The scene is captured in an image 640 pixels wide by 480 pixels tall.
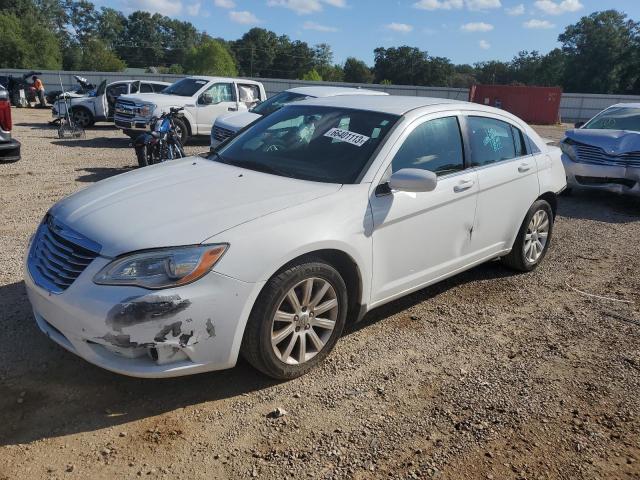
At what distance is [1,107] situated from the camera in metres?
7.03

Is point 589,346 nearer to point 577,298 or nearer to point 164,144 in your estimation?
point 577,298

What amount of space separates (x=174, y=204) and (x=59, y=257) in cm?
69

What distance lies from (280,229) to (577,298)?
3215 millimetres

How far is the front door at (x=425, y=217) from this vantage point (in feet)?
11.9

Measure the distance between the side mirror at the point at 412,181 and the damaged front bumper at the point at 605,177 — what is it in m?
6.58

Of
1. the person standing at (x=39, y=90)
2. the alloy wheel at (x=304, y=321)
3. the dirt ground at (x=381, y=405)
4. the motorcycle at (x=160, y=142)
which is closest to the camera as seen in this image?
the dirt ground at (x=381, y=405)

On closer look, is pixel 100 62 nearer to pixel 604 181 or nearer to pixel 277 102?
pixel 277 102

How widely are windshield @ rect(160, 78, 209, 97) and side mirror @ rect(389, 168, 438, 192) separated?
1155 centimetres

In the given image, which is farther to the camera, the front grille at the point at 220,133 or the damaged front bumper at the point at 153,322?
the front grille at the point at 220,133

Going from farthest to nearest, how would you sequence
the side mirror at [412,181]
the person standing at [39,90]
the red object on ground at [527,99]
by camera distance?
the red object on ground at [527,99]
the person standing at [39,90]
the side mirror at [412,181]

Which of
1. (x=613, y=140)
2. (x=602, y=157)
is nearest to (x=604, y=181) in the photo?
(x=602, y=157)

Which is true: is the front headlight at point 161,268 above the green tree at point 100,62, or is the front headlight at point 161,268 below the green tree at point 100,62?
below

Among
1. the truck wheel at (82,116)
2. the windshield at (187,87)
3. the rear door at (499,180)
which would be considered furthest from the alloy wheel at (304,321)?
the truck wheel at (82,116)

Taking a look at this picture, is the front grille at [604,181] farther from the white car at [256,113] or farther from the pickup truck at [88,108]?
the pickup truck at [88,108]
